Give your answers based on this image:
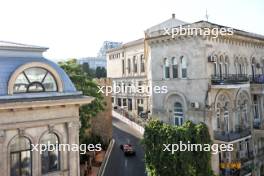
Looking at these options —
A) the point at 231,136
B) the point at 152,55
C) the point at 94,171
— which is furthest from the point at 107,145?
the point at 231,136

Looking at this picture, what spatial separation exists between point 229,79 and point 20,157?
18.5 m

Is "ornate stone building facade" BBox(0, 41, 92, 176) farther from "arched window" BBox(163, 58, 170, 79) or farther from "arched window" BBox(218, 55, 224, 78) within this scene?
"arched window" BBox(218, 55, 224, 78)

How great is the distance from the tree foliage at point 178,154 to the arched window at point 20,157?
9975 millimetres

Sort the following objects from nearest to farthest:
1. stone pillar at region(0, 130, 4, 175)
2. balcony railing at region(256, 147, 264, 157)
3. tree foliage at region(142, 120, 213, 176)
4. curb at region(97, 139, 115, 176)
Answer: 1. stone pillar at region(0, 130, 4, 175)
2. tree foliage at region(142, 120, 213, 176)
3. curb at region(97, 139, 115, 176)
4. balcony railing at region(256, 147, 264, 157)

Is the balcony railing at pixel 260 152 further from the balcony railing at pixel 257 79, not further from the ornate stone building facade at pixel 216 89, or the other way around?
the balcony railing at pixel 257 79

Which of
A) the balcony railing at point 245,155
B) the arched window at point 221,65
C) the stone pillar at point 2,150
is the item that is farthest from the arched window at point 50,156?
the balcony railing at point 245,155

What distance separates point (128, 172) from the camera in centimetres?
2825

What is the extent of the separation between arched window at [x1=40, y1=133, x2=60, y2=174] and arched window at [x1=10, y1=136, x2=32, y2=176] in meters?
0.70

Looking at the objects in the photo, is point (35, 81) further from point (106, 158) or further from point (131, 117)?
point (131, 117)

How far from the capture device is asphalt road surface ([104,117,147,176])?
28.4 m

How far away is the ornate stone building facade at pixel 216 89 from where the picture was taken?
24.0 meters

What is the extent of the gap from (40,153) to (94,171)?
14.1 m

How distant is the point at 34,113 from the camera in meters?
14.4

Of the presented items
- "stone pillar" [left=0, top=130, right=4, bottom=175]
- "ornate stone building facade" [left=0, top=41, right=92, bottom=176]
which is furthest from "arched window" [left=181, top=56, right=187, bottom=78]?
"stone pillar" [left=0, top=130, right=4, bottom=175]
